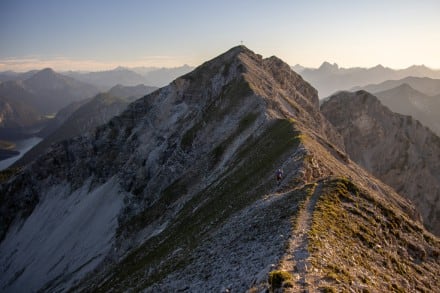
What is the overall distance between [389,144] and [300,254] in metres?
142

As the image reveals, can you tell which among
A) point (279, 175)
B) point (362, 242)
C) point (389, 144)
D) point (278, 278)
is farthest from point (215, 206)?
point (389, 144)

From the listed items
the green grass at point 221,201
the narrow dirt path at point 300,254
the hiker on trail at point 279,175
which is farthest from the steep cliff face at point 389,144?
the narrow dirt path at point 300,254

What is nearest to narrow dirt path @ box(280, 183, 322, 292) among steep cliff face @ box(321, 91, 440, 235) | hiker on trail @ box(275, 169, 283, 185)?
hiker on trail @ box(275, 169, 283, 185)

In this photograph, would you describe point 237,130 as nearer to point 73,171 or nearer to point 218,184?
point 218,184

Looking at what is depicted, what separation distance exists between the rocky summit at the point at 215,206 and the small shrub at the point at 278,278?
5 cm

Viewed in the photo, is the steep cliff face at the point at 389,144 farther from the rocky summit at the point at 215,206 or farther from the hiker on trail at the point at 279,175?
the hiker on trail at the point at 279,175

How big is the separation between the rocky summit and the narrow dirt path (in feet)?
0.24

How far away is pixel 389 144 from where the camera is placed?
5842 inches

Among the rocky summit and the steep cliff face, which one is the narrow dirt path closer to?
the rocky summit

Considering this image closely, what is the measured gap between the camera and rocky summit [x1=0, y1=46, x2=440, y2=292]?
24.0m

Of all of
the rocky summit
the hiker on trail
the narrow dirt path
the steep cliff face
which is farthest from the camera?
the steep cliff face

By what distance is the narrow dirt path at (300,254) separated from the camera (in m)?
18.2

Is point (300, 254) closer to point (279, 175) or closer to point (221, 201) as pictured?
point (279, 175)

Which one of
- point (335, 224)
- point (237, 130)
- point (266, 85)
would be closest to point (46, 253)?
point (237, 130)
